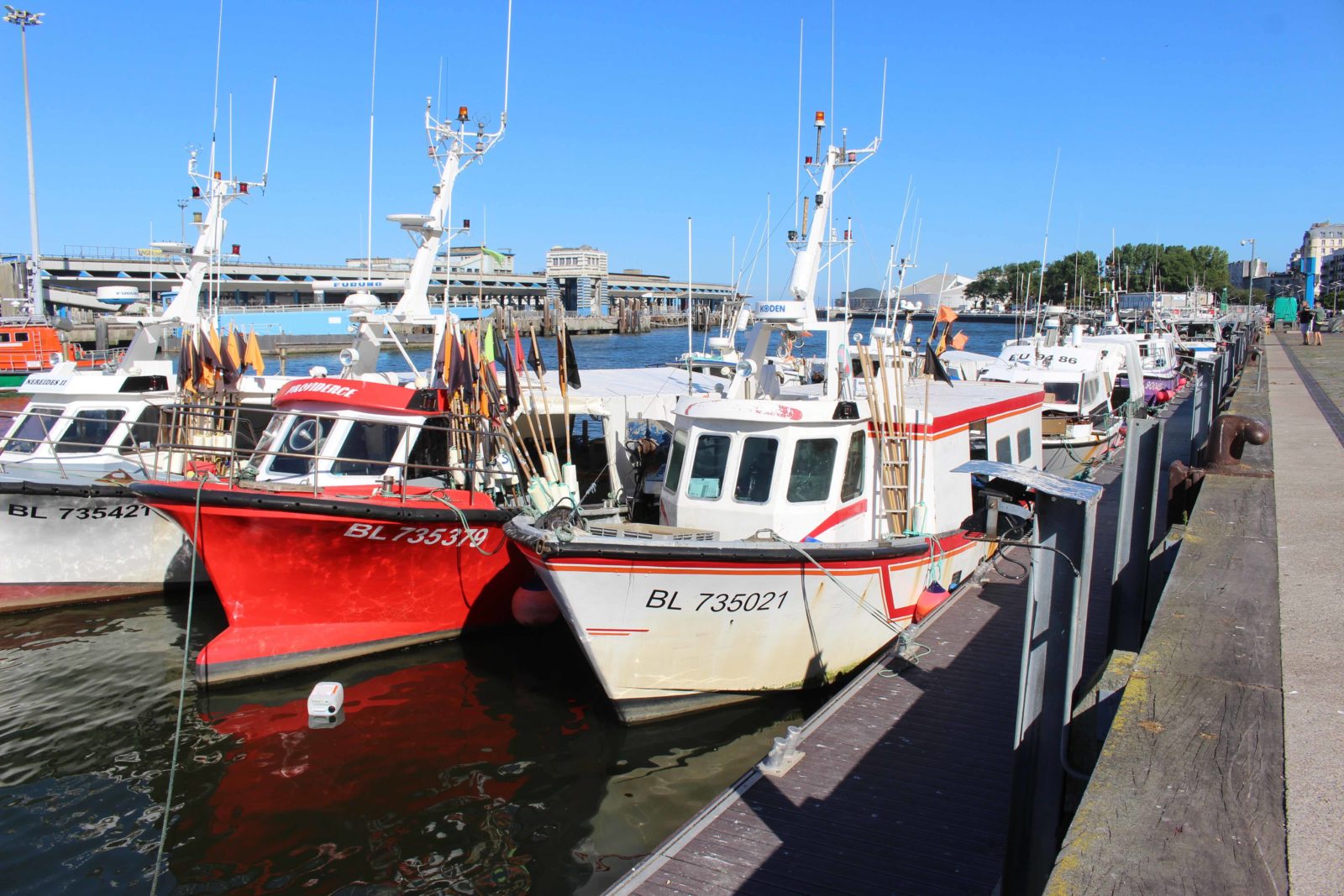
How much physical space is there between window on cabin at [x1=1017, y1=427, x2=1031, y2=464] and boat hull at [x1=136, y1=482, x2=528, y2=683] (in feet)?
22.9

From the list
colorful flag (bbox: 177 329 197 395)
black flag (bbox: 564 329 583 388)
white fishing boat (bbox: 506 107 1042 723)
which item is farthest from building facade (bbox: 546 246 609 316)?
white fishing boat (bbox: 506 107 1042 723)

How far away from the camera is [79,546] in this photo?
13.6 m

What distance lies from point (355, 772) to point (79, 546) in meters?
7.40

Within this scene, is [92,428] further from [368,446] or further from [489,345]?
[489,345]

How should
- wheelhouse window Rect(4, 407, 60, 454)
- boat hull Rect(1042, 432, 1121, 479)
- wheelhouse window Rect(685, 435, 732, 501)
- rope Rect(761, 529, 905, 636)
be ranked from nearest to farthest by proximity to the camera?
rope Rect(761, 529, 905, 636) < wheelhouse window Rect(685, 435, 732, 501) < wheelhouse window Rect(4, 407, 60, 454) < boat hull Rect(1042, 432, 1121, 479)

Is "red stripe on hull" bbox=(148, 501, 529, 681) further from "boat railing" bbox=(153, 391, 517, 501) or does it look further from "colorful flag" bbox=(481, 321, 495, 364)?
"colorful flag" bbox=(481, 321, 495, 364)

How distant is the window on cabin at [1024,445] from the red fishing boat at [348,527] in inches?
272

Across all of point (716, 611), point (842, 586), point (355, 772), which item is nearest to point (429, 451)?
point (355, 772)

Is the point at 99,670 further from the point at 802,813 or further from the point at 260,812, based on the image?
the point at 802,813

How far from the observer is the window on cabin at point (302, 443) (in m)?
12.1

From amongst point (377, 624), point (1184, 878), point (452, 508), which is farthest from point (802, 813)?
point (377, 624)

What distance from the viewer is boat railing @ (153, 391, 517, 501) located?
462 inches

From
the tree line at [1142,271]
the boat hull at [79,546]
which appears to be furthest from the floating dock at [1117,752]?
the tree line at [1142,271]

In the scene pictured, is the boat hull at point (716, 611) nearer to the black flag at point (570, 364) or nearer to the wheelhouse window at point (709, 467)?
the wheelhouse window at point (709, 467)
